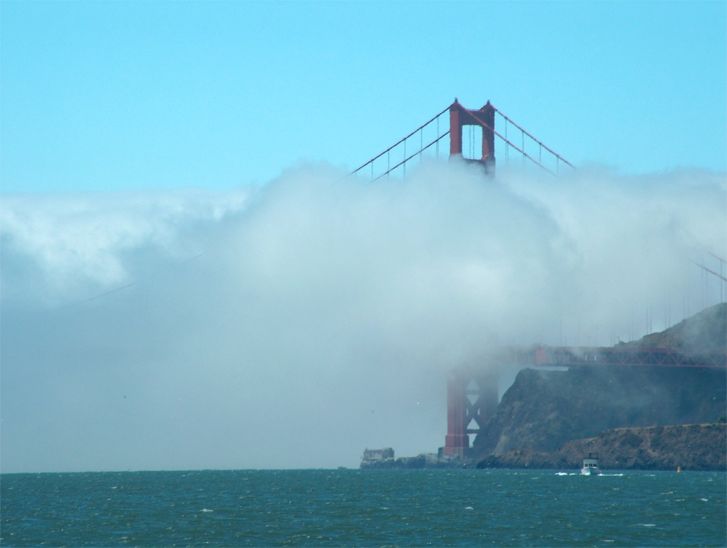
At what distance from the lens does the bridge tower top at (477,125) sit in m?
146

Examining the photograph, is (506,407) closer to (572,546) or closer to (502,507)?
(502,507)

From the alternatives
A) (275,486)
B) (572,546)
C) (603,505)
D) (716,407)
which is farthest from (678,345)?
(572,546)

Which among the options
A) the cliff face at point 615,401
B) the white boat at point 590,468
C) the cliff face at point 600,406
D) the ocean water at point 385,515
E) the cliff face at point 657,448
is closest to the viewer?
the ocean water at point 385,515

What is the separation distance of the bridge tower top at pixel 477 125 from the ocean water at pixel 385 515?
45.3 metres

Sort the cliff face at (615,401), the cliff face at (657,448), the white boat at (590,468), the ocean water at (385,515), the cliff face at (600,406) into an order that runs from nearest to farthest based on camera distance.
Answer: the ocean water at (385,515) → the white boat at (590,468) → the cliff face at (657,448) → the cliff face at (615,401) → the cliff face at (600,406)

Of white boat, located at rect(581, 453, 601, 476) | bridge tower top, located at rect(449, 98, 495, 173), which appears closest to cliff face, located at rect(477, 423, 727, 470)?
white boat, located at rect(581, 453, 601, 476)

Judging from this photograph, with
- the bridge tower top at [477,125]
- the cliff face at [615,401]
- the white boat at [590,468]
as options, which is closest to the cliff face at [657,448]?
the white boat at [590,468]

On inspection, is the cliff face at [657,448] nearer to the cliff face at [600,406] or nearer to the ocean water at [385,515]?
the cliff face at [600,406]

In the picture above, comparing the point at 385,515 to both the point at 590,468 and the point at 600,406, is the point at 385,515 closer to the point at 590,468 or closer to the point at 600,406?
the point at 590,468

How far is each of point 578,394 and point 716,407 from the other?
49.1 feet

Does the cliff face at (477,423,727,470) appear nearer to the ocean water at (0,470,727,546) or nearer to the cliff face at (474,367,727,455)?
the cliff face at (474,367,727,455)

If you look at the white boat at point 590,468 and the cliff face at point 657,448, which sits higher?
the cliff face at point 657,448

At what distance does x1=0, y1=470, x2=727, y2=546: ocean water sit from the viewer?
192 feet

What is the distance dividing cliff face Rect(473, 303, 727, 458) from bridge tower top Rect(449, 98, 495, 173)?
24048mm
